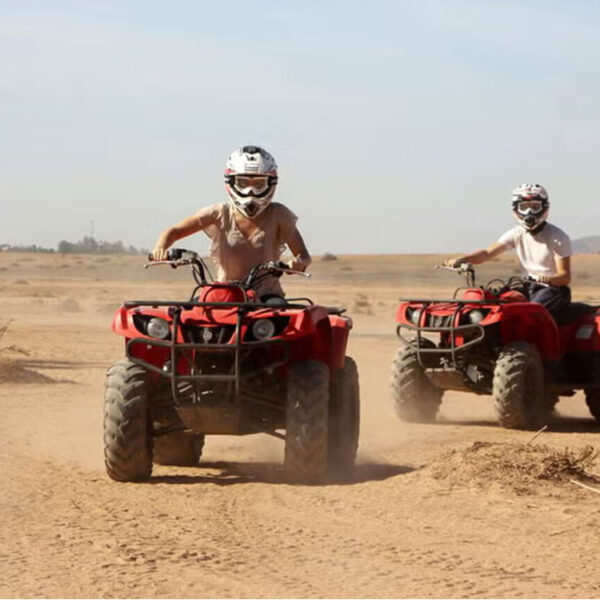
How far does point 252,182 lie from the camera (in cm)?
1053

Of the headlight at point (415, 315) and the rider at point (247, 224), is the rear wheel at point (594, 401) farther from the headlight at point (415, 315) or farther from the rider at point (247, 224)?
the rider at point (247, 224)

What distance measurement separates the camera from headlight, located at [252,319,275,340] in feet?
31.9

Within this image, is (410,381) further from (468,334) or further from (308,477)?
(308,477)

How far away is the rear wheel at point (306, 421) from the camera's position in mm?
9727

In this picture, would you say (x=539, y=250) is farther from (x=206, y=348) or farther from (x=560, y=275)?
(x=206, y=348)

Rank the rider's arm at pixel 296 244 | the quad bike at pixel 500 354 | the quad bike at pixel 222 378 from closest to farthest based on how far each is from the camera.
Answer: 1. the quad bike at pixel 222 378
2. the rider's arm at pixel 296 244
3. the quad bike at pixel 500 354

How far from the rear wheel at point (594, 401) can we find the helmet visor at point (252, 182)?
5866 mm

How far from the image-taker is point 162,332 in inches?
385

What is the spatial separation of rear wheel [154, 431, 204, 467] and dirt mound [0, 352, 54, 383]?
22.9 feet

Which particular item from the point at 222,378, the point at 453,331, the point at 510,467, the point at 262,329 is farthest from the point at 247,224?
the point at 453,331

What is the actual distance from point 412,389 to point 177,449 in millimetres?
4440

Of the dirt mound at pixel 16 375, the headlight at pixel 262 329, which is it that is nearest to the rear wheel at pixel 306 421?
the headlight at pixel 262 329

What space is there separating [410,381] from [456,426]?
0.66 m

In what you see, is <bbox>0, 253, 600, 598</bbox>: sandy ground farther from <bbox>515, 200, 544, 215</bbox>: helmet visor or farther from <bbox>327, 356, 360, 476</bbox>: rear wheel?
<bbox>515, 200, 544, 215</bbox>: helmet visor
